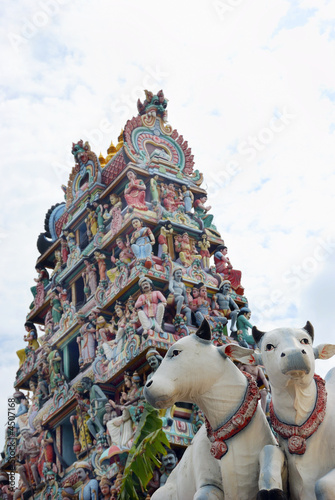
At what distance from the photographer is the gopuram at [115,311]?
47.4ft

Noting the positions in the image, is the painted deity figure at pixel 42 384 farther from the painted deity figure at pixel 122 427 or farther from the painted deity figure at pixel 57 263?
the painted deity figure at pixel 122 427

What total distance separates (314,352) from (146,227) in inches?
419

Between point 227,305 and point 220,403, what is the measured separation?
10701 mm

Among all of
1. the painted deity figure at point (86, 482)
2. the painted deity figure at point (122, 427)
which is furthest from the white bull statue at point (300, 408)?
the painted deity figure at point (86, 482)

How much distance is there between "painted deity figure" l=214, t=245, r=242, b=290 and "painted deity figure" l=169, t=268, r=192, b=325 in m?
2.25

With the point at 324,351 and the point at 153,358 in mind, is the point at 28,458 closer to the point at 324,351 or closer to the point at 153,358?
the point at 153,358

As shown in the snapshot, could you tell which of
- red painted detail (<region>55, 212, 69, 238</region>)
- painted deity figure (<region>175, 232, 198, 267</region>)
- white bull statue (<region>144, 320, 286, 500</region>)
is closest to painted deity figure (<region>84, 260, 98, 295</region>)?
painted deity figure (<region>175, 232, 198, 267</region>)

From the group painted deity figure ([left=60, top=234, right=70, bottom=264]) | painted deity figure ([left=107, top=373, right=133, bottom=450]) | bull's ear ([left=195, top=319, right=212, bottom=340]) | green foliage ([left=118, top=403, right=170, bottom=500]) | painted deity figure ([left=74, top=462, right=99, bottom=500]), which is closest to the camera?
bull's ear ([left=195, top=319, right=212, bottom=340])

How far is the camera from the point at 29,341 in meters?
20.3

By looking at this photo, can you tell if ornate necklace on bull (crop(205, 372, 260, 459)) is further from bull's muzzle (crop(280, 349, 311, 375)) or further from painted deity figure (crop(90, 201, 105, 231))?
painted deity figure (crop(90, 201, 105, 231))

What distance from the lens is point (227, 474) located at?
19.1 feet

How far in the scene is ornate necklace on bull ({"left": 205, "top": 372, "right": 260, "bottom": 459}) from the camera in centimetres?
594

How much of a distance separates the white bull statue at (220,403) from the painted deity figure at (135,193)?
11.1 meters

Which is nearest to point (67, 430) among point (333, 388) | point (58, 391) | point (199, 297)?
point (58, 391)
